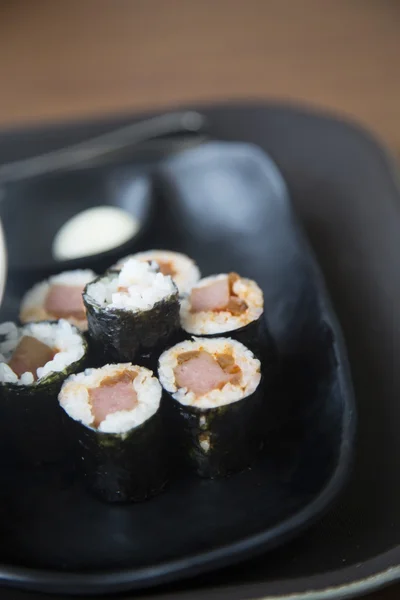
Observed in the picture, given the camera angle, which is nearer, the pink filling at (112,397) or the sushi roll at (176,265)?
the pink filling at (112,397)

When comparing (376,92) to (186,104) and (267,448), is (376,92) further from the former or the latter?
(267,448)

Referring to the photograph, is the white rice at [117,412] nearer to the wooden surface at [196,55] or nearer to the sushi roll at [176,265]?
the sushi roll at [176,265]

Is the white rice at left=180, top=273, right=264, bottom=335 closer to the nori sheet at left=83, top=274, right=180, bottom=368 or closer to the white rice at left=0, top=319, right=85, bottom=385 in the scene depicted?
the nori sheet at left=83, top=274, right=180, bottom=368

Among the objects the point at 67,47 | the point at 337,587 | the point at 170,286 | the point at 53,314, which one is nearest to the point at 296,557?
the point at 337,587

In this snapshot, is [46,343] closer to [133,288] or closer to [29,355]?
[29,355]

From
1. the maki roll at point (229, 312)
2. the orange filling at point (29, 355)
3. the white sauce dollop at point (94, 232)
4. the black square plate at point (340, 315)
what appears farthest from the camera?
the white sauce dollop at point (94, 232)

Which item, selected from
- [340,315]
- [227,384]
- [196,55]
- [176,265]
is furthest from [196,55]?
[227,384]

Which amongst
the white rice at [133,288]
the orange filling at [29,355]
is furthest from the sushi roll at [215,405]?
the orange filling at [29,355]
